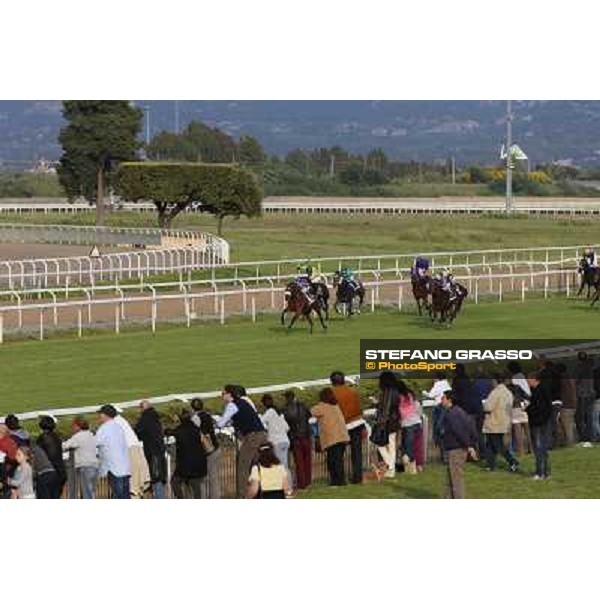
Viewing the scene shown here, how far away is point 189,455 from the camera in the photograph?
11.6 metres

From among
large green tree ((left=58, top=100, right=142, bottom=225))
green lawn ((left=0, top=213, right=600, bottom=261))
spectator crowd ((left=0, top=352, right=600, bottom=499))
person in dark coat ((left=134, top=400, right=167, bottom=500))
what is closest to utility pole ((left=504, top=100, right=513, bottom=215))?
green lawn ((left=0, top=213, right=600, bottom=261))

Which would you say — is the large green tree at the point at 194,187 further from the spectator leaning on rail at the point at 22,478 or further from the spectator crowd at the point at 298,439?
the spectator leaning on rail at the point at 22,478

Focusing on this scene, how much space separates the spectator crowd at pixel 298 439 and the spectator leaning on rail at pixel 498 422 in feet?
0.03

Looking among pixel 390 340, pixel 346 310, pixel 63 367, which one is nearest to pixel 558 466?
pixel 63 367

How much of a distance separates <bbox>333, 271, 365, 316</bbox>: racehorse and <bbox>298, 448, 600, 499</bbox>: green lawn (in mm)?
12418

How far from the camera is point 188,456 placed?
1155cm

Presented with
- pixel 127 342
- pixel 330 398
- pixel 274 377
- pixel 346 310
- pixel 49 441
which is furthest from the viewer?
pixel 346 310

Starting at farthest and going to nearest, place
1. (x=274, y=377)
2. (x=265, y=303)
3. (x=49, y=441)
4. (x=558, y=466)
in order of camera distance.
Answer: (x=265, y=303)
(x=274, y=377)
(x=558, y=466)
(x=49, y=441)

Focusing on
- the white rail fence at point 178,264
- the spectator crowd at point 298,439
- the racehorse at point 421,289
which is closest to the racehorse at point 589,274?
the white rail fence at point 178,264

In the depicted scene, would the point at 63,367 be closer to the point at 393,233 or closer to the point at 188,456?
the point at 188,456

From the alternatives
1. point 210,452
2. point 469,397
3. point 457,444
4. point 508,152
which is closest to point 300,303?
point 469,397

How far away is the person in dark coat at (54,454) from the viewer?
11375 millimetres

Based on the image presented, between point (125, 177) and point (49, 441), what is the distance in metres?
37.9

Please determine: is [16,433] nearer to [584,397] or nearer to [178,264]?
[584,397]
